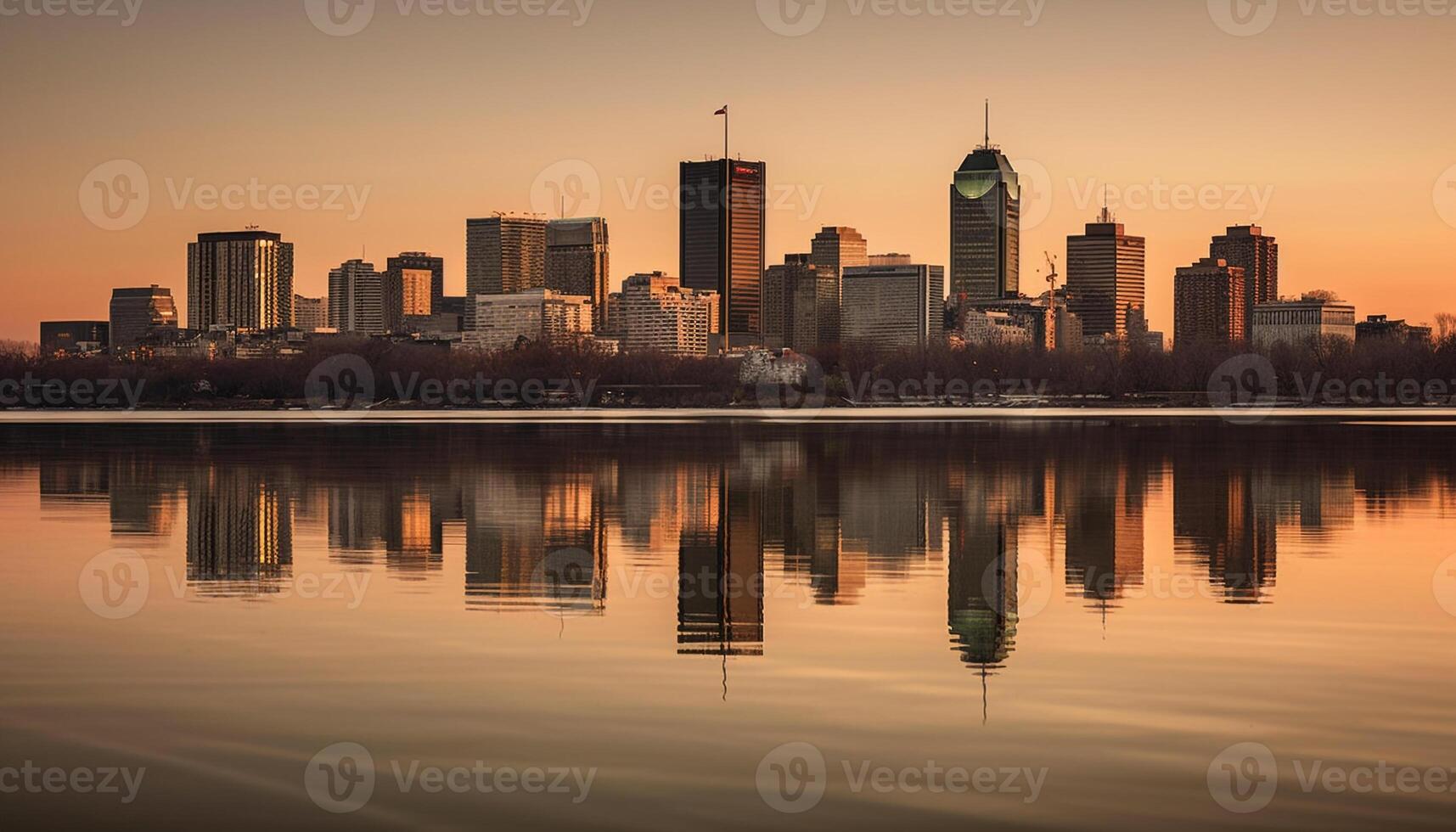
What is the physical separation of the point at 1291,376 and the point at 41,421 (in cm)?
13093

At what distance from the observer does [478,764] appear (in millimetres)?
12852

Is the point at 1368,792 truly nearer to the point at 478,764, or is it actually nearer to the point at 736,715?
the point at 736,715

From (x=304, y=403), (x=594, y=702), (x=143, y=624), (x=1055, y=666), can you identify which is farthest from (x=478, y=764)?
(x=304, y=403)
